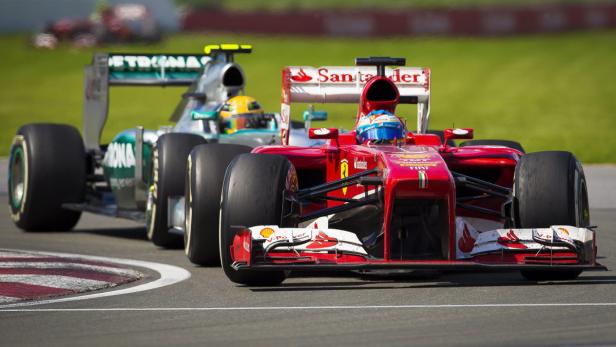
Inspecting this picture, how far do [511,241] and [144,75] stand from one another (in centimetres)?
782

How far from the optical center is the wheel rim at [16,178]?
17609 millimetres

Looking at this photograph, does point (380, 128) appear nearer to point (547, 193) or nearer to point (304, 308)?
point (547, 193)

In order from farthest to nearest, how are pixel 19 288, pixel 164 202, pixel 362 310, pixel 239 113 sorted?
pixel 239 113, pixel 164 202, pixel 19 288, pixel 362 310

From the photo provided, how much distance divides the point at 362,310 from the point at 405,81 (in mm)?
5071

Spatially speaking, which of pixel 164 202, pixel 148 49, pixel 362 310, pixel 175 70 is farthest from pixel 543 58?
pixel 362 310

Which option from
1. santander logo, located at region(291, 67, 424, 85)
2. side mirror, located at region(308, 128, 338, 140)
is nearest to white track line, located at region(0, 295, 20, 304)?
side mirror, located at region(308, 128, 338, 140)

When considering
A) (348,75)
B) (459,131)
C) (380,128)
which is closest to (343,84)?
(348,75)

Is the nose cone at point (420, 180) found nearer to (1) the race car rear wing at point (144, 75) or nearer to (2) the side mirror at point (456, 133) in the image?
(2) the side mirror at point (456, 133)

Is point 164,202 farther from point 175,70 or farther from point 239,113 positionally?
point 175,70

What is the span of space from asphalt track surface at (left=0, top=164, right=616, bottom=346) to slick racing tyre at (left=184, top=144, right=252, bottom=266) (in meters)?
0.38

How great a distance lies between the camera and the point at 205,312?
1013cm

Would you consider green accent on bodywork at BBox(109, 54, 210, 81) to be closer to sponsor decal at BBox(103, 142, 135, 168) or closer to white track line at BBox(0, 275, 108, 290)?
sponsor decal at BBox(103, 142, 135, 168)

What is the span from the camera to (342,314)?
992cm

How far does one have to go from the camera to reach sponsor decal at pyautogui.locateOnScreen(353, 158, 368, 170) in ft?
40.2
